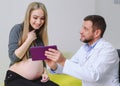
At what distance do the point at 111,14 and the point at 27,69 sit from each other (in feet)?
6.71

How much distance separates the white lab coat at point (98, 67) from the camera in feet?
6.01

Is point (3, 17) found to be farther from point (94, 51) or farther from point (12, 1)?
point (94, 51)

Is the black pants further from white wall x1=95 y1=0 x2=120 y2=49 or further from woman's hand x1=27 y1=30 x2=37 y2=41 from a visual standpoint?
white wall x1=95 y1=0 x2=120 y2=49

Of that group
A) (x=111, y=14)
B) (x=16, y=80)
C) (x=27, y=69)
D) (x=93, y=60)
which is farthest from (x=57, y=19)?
(x=93, y=60)

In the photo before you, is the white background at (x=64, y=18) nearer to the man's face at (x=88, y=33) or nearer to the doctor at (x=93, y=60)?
the doctor at (x=93, y=60)

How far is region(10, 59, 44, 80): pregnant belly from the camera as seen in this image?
7.57 ft

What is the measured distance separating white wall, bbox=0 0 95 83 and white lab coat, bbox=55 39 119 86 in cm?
142

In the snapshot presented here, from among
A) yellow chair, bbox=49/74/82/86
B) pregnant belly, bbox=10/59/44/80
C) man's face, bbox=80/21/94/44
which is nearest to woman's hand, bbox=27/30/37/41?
pregnant belly, bbox=10/59/44/80

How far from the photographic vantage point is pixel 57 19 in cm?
366

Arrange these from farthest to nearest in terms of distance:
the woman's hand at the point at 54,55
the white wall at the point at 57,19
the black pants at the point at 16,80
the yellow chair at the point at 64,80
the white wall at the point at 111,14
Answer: the white wall at the point at 111,14
the white wall at the point at 57,19
the yellow chair at the point at 64,80
the black pants at the point at 16,80
the woman's hand at the point at 54,55

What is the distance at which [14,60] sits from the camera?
2281 mm

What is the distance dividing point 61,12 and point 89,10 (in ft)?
1.54

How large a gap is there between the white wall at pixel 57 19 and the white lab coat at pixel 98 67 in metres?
1.42

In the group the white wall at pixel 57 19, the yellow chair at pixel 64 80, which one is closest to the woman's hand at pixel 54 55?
the yellow chair at pixel 64 80
